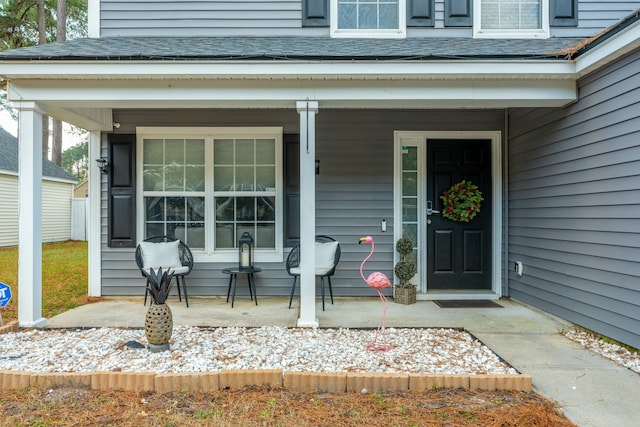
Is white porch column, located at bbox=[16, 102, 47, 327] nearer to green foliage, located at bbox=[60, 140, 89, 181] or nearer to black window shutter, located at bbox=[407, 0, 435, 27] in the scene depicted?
black window shutter, located at bbox=[407, 0, 435, 27]

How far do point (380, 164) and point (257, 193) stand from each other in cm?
149

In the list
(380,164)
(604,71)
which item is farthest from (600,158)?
(380,164)

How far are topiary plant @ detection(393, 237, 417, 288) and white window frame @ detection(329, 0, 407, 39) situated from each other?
2346mm

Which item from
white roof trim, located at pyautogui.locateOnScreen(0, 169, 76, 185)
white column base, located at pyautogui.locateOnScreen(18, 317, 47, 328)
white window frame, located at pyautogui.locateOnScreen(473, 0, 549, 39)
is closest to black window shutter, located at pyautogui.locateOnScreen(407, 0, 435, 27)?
white window frame, located at pyautogui.locateOnScreen(473, 0, 549, 39)

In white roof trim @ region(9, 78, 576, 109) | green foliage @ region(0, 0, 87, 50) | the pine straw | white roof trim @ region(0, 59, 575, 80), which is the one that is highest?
green foliage @ region(0, 0, 87, 50)

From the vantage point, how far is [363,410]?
2146mm

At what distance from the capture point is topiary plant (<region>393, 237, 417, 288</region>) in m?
4.47

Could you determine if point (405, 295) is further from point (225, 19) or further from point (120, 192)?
point (225, 19)

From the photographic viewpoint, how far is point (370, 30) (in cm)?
469

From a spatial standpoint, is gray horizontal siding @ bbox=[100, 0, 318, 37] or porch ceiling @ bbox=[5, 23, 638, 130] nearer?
porch ceiling @ bbox=[5, 23, 638, 130]

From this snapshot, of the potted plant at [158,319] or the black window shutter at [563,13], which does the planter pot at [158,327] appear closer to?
the potted plant at [158,319]

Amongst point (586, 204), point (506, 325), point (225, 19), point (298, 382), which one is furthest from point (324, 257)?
point (225, 19)

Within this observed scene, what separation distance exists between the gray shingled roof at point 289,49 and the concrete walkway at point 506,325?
2309mm

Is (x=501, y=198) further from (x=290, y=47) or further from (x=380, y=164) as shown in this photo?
(x=290, y=47)
